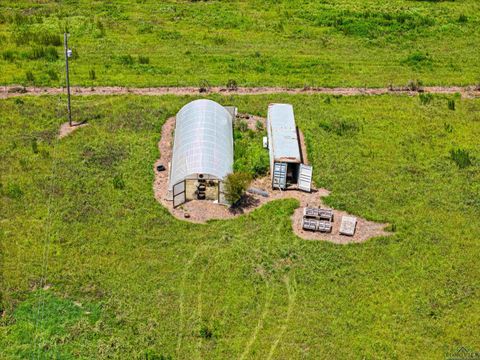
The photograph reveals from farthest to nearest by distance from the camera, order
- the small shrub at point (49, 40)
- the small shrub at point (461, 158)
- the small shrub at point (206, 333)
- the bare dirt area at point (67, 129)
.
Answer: the small shrub at point (49, 40) < the bare dirt area at point (67, 129) < the small shrub at point (461, 158) < the small shrub at point (206, 333)

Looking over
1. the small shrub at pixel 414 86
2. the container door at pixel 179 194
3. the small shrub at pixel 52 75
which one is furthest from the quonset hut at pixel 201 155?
the small shrub at pixel 414 86

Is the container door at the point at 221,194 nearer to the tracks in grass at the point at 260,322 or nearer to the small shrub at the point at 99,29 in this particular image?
the tracks in grass at the point at 260,322

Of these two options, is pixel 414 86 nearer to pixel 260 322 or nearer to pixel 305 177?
pixel 305 177

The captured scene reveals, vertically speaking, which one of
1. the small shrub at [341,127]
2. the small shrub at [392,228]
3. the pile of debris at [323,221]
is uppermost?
the small shrub at [341,127]

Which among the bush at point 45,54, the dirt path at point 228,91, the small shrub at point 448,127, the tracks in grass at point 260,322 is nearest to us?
the tracks in grass at point 260,322

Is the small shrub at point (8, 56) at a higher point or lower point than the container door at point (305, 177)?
higher

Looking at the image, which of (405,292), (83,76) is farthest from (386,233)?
(83,76)

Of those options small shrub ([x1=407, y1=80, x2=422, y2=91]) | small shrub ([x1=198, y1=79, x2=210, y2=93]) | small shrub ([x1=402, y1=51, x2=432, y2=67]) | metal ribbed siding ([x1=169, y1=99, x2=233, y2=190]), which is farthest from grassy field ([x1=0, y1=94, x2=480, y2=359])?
small shrub ([x1=402, y1=51, x2=432, y2=67])
